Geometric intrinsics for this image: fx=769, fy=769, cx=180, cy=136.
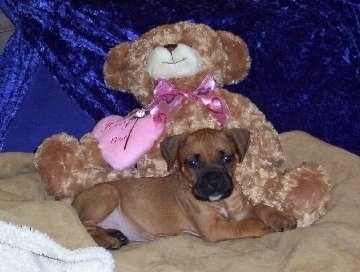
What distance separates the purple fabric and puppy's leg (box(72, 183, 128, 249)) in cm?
47

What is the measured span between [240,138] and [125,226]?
598mm

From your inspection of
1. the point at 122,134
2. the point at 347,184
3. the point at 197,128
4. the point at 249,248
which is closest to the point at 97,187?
the point at 122,134

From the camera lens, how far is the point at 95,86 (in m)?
3.44

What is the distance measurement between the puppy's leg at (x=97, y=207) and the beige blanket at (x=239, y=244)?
10 centimetres

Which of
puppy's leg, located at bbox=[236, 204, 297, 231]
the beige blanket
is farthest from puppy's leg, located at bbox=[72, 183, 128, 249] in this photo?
puppy's leg, located at bbox=[236, 204, 297, 231]

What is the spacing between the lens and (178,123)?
308 centimetres

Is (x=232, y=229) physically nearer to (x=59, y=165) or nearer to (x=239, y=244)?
(x=239, y=244)

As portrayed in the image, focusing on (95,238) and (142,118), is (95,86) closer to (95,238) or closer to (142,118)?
(142,118)

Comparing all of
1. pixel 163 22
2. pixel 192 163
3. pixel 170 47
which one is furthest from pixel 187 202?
pixel 163 22

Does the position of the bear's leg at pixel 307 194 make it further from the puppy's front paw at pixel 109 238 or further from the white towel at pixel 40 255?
the white towel at pixel 40 255

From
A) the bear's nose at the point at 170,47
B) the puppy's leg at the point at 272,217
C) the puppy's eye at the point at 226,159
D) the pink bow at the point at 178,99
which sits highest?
the bear's nose at the point at 170,47

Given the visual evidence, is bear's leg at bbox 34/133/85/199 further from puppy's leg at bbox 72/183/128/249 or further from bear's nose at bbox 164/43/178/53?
bear's nose at bbox 164/43/178/53

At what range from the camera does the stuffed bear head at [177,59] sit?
2977mm

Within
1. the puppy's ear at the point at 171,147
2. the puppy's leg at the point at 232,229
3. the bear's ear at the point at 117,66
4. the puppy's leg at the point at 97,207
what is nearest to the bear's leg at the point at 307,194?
the puppy's leg at the point at 232,229
